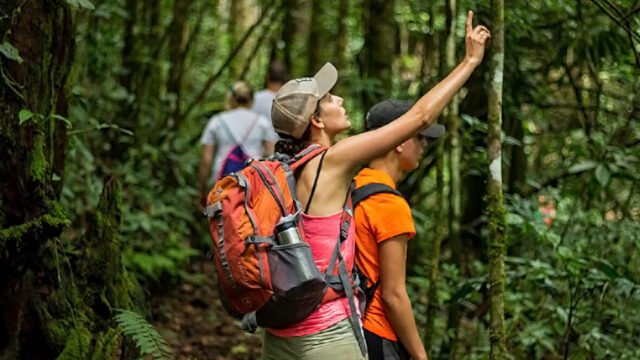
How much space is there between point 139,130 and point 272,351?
584cm

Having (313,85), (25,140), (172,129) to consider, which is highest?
(313,85)

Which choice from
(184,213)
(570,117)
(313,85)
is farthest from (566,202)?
(313,85)

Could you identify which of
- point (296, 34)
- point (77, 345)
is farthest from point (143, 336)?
point (296, 34)

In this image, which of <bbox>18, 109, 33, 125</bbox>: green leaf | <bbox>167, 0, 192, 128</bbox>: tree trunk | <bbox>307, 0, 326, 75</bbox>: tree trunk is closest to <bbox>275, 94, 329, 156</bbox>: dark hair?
<bbox>18, 109, 33, 125</bbox>: green leaf

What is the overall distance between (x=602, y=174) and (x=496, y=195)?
1428 millimetres

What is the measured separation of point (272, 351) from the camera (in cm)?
307

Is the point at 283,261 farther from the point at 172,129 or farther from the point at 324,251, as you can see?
the point at 172,129

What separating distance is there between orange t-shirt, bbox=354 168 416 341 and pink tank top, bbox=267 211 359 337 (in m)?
0.23

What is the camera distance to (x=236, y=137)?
7.64 metres

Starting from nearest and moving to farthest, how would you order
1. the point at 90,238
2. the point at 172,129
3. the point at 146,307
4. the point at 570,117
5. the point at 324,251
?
the point at 324,251, the point at 90,238, the point at 146,307, the point at 570,117, the point at 172,129

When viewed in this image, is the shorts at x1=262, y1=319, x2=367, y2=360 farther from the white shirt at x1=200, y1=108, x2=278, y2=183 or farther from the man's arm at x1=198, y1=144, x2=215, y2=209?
the man's arm at x1=198, y1=144, x2=215, y2=209

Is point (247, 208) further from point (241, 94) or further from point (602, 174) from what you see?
point (241, 94)

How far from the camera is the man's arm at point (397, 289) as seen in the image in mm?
3271

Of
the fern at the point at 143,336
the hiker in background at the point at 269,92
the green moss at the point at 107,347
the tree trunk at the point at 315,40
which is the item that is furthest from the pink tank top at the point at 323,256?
the tree trunk at the point at 315,40
